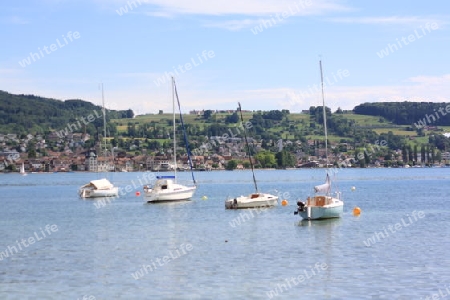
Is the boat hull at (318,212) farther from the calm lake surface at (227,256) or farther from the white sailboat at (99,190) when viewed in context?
the white sailboat at (99,190)

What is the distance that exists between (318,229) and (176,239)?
10.5m

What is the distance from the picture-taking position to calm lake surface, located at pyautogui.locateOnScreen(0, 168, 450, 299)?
34250mm

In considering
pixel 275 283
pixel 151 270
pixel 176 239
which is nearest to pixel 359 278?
pixel 275 283

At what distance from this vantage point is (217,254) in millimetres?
45281

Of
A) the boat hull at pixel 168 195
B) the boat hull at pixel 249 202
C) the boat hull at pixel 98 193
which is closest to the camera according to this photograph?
the boat hull at pixel 249 202

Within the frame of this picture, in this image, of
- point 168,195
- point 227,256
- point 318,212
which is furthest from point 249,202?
point 227,256

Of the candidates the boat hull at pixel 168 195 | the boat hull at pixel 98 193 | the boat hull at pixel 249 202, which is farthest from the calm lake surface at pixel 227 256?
the boat hull at pixel 98 193

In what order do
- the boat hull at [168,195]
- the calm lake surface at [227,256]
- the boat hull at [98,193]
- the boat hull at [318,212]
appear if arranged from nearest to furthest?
the calm lake surface at [227,256] → the boat hull at [318,212] → the boat hull at [168,195] → the boat hull at [98,193]

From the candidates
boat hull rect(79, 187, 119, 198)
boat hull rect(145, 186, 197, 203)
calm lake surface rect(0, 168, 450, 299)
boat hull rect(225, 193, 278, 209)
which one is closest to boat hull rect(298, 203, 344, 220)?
calm lake surface rect(0, 168, 450, 299)

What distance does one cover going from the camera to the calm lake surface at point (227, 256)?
1348 inches

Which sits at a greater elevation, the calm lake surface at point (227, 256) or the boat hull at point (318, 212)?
the boat hull at point (318, 212)

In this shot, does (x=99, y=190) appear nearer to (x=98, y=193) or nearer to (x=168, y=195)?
(x=98, y=193)

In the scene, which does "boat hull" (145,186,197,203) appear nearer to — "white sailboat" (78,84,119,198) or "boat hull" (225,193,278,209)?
"boat hull" (225,193,278,209)

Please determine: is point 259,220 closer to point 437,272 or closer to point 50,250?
point 50,250
